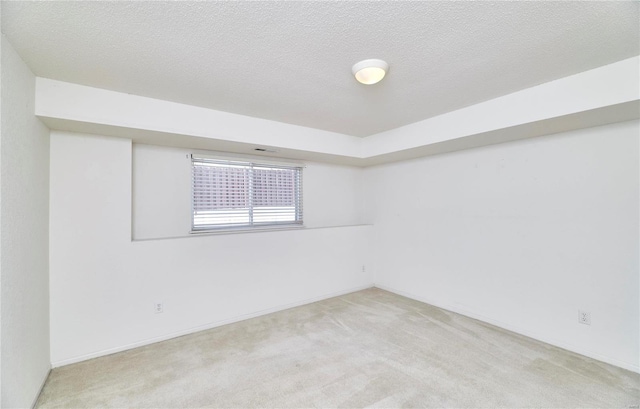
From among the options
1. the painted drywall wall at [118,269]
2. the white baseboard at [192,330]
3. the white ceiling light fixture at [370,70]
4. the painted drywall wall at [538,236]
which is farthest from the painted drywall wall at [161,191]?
the painted drywall wall at [538,236]

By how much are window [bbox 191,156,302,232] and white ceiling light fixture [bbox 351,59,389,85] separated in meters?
2.13

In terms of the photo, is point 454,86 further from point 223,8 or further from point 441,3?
point 223,8

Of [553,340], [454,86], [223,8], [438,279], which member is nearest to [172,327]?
[223,8]

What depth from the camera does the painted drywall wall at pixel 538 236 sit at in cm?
235

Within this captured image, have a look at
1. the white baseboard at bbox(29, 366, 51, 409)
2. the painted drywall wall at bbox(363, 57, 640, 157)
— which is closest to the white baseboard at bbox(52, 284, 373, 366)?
the white baseboard at bbox(29, 366, 51, 409)

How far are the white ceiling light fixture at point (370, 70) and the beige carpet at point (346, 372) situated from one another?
7.49 feet

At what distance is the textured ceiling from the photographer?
1438mm

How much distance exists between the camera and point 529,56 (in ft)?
6.21

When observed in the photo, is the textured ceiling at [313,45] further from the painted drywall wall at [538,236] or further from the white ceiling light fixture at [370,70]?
the painted drywall wall at [538,236]

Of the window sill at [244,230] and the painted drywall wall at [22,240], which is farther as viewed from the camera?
the window sill at [244,230]

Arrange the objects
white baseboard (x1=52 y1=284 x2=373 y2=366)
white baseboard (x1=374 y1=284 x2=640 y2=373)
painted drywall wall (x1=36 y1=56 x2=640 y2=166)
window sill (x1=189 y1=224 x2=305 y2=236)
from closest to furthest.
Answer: painted drywall wall (x1=36 y1=56 x2=640 y2=166) → white baseboard (x1=374 y1=284 x2=640 y2=373) → white baseboard (x1=52 y1=284 x2=373 y2=366) → window sill (x1=189 y1=224 x2=305 y2=236)

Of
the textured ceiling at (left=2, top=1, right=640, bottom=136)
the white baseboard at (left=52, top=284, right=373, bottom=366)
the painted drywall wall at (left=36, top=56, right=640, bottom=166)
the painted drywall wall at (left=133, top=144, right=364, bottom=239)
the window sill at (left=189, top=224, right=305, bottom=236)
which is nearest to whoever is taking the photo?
the textured ceiling at (left=2, top=1, right=640, bottom=136)

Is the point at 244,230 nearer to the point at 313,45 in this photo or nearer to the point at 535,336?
the point at 313,45

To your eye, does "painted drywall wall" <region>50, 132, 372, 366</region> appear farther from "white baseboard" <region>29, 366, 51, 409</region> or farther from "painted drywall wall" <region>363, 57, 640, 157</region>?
"painted drywall wall" <region>363, 57, 640, 157</region>
